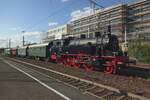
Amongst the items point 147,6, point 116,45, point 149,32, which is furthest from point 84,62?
point 147,6

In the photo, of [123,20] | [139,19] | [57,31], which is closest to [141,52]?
[139,19]

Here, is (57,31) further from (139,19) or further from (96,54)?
(96,54)

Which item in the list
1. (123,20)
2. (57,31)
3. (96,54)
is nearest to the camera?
(96,54)

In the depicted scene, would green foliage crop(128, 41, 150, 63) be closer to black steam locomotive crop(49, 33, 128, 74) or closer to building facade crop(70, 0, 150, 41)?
black steam locomotive crop(49, 33, 128, 74)

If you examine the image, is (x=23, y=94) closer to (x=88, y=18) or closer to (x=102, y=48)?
(x=102, y=48)

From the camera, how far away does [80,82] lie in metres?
17.6

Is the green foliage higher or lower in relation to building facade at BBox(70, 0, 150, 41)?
lower

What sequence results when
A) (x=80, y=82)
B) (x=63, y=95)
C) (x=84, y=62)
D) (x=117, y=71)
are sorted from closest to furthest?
→ (x=63, y=95)
(x=80, y=82)
(x=117, y=71)
(x=84, y=62)

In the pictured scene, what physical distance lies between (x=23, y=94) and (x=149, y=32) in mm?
77799

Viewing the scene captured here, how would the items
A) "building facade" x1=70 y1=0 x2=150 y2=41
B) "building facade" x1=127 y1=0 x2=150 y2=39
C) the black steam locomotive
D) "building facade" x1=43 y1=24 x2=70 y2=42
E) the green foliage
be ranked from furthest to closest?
"building facade" x1=43 y1=24 x2=70 y2=42, "building facade" x1=70 y1=0 x2=150 y2=41, "building facade" x1=127 y1=0 x2=150 y2=39, the green foliage, the black steam locomotive

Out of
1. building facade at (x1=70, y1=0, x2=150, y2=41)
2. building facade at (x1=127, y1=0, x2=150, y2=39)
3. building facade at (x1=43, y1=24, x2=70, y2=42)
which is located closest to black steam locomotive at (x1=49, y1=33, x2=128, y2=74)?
building facade at (x1=70, y1=0, x2=150, y2=41)

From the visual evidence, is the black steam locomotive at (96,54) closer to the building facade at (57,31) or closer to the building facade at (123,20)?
the building facade at (123,20)

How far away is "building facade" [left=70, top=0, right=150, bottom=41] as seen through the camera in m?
89.3

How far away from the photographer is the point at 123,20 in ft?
334
